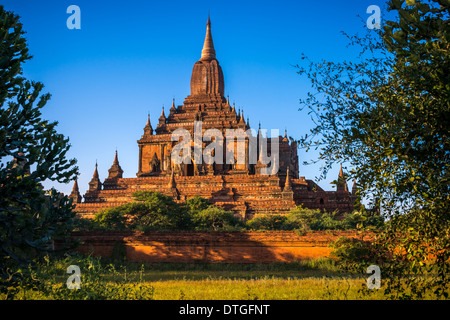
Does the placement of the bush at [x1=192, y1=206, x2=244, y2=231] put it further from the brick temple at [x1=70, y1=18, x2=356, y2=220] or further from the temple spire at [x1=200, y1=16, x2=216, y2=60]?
the temple spire at [x1=200, y1=16, x2=216, y2=60]

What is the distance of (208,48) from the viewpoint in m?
53.5

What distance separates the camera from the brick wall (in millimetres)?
17672

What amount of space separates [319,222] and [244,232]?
992 cm

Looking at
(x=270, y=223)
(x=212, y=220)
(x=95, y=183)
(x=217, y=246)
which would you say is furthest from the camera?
(x=95, y=183)

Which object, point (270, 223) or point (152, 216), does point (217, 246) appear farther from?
point (270, 223)

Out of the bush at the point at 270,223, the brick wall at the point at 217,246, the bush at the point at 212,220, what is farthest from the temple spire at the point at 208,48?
the brick wall at the point at 217,246

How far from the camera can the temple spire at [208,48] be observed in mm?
52812

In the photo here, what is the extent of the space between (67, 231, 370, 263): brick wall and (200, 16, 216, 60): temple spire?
36861mm

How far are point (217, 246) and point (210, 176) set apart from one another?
2267 cm

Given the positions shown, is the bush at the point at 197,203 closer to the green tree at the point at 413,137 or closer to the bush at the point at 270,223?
the bush at the point at 270,223

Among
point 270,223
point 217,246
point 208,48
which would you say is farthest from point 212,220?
point 208,48

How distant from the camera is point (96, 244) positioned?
18.4 metres

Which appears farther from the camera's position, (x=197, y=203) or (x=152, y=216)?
(x=197, y=203)

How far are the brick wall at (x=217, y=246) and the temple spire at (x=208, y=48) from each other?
36861 millimetres
